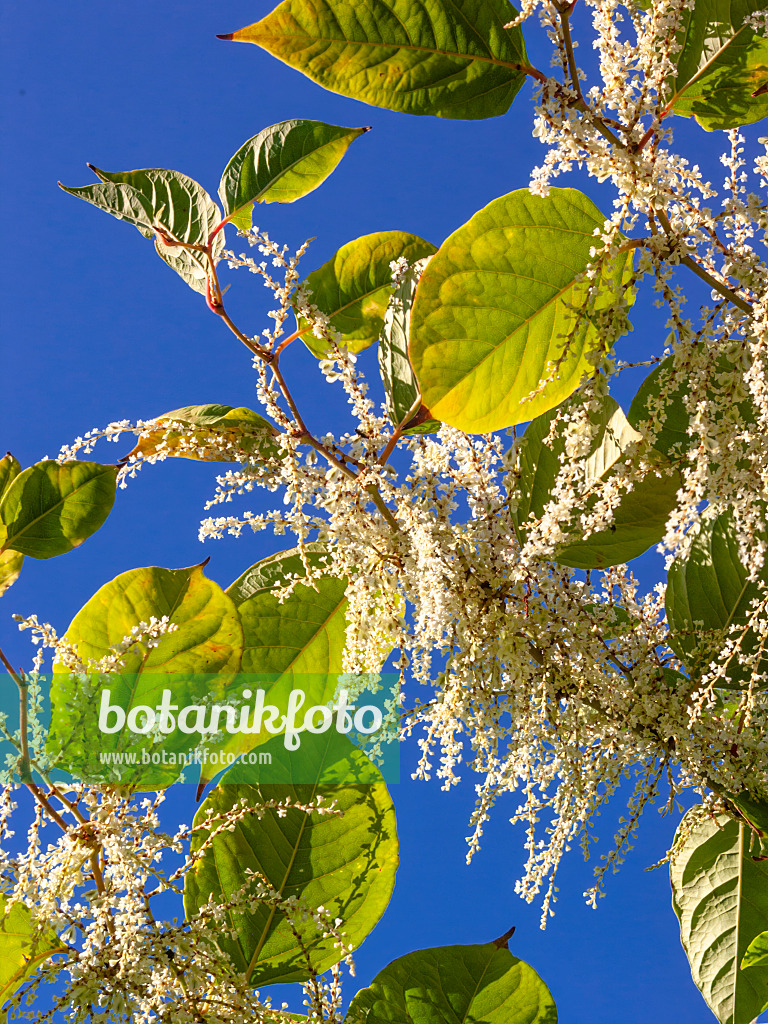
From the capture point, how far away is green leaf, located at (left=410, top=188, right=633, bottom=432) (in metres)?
0.87

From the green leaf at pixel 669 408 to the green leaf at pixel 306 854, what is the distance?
1.94 feet

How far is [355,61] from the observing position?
86 cm

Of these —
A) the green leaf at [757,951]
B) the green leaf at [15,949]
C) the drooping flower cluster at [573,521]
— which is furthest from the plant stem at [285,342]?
the green leaf at [757,951]

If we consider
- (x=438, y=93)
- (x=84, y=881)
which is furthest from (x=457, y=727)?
(x=438, y=93)

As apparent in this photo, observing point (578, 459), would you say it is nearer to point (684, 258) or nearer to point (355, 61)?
point (684, 258)

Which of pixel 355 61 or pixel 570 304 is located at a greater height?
pixel 355 61

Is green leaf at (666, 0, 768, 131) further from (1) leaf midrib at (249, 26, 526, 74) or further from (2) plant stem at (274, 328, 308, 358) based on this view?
(2) plant stem at (274, 328, 308, 358)

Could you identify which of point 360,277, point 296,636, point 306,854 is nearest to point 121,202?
point 360,277

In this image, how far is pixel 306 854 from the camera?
1106mm

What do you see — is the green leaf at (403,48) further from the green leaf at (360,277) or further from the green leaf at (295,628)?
the green leaf at (295,628)

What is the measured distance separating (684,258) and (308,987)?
3.14ft

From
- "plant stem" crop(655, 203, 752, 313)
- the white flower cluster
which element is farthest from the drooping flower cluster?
the white flower cluster

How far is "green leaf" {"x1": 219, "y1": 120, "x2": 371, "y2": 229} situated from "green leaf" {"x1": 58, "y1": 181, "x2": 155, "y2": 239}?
0.39ft

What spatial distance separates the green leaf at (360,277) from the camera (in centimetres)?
120
